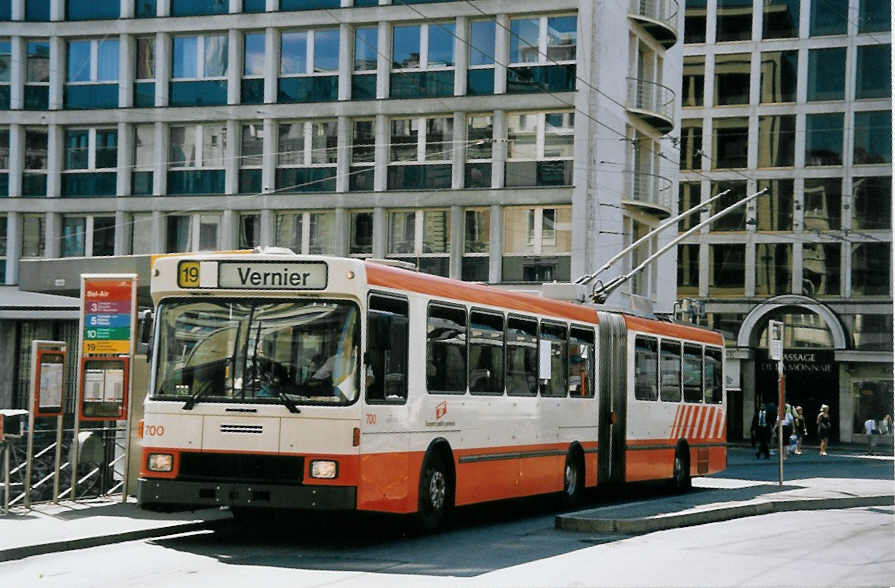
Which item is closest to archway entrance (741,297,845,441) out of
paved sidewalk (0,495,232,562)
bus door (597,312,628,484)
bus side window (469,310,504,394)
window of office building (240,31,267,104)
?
window of office building (240,31,267,104)

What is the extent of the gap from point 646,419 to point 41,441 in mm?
9409

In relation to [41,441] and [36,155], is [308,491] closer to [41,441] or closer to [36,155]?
[41,441]

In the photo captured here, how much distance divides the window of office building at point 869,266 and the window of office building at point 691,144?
7.71 metres

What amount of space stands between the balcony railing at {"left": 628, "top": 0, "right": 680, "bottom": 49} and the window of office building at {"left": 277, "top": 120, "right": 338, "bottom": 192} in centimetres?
943

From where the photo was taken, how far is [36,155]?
4484cm

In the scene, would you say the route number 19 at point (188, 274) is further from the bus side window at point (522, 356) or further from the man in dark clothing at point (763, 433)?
the man in dark clothing at point (763, 433)

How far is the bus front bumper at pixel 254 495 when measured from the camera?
44.8 feet

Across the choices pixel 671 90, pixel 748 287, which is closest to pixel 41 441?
pixel 671 90

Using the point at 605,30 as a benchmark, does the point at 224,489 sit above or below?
below

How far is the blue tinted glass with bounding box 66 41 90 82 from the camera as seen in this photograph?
146 ft

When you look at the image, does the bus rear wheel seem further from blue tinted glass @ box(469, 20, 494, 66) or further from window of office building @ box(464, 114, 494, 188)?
blue tinted glass @ box(469, 20, 494, 66)

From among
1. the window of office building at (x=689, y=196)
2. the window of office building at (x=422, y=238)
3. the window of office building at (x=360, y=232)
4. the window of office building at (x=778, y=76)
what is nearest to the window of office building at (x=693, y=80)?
the window of office building at (x=778, y=76)

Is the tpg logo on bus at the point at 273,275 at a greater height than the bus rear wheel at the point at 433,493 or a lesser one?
greater

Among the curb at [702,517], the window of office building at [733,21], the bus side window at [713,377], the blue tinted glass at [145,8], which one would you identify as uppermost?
the window of office building at [733,21]
